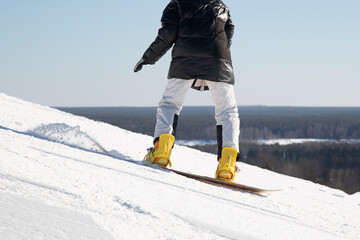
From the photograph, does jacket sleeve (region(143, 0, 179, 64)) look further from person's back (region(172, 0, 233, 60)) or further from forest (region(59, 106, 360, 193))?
forest (region(59, 106, 360, 193))

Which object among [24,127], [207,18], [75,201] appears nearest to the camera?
[75,201]

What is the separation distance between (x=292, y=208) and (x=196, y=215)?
1157 mm

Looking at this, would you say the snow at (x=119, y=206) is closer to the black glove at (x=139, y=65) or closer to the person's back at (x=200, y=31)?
the black glove at (x=139, y=65)

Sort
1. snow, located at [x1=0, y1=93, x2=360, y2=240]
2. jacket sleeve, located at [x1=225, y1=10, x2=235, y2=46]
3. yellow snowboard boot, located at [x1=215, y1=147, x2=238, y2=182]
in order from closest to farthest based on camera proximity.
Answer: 1. snow, located at [x1=0, y1=93, x2=360, y2=240]
2. yellow snowboard boot, located at [x1=215, y1=147, x2=238, y2=182]
3. jacket sleeve, located at [x1=225, y1=10, x2=235, y2=46]

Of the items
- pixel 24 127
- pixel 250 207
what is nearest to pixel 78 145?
pixel 24 127

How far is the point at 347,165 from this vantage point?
81812 mm

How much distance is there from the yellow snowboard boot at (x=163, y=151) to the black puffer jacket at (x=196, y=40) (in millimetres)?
606

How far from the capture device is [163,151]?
388cm

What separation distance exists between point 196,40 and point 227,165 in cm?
122

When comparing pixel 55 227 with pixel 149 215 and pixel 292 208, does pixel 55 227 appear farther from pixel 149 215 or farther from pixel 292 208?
pixel 292 208

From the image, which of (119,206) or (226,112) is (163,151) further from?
(119,206)

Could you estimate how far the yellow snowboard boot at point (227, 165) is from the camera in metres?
3.75

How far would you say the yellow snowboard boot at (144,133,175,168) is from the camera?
387cm

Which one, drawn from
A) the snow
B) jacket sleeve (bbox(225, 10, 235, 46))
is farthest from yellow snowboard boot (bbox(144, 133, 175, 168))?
jacket sleeve (bbox(225, 10, 235, 46))
